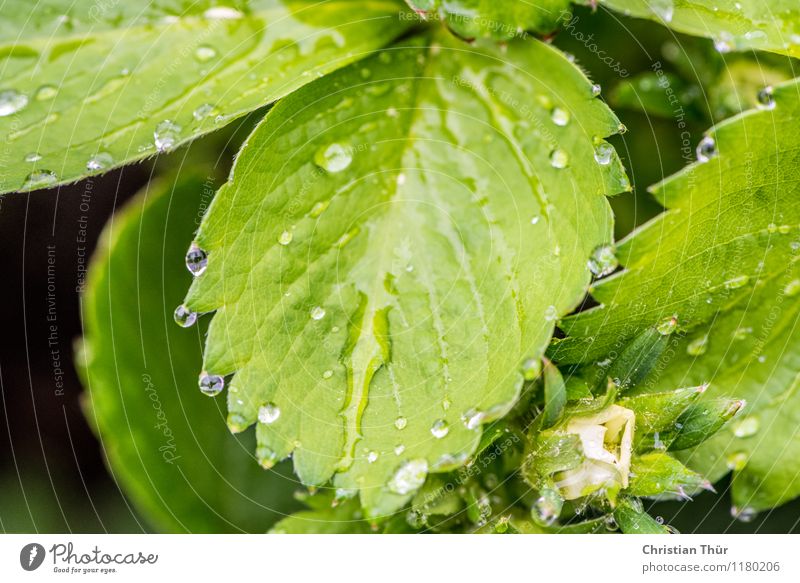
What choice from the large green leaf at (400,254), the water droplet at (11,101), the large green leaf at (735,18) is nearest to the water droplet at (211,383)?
the large green leaf at (400,254)

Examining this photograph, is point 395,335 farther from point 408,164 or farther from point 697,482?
A: point 697,482

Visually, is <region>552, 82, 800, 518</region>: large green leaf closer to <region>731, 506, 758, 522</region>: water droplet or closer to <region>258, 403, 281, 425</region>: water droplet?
<region>731, 506, 758, 522</region>: water droplet

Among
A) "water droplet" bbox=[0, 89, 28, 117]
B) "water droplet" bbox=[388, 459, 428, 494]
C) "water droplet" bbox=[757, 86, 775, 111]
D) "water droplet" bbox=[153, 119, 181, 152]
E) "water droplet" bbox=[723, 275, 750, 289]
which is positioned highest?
"water droplet" bbox=[0, 89, 28, 117]

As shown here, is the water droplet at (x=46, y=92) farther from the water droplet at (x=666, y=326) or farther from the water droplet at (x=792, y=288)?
the water droplet at (x=792, y=288)

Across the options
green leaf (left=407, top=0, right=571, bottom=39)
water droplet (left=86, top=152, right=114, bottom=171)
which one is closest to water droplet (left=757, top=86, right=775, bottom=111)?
green leaf (left=407, top=0, right=571, bottom=39)

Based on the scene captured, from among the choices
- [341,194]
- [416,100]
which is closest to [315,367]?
[341,194]

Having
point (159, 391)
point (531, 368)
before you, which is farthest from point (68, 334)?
point (531, 368)
